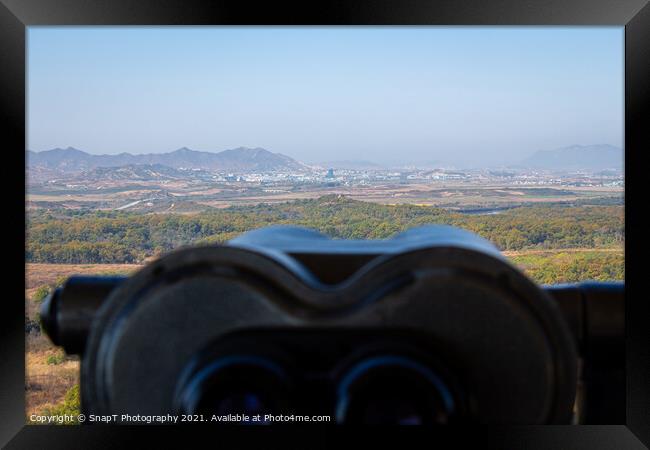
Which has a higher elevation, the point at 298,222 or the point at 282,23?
the point at 282,23

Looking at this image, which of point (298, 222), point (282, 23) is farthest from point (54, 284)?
point (298, 222)

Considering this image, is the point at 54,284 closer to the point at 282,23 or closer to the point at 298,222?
the point at 282,23

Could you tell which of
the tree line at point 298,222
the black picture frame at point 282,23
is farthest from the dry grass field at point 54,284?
the tree line at point 298,222

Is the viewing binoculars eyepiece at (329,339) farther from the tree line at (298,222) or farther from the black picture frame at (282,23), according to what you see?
the tree line at (298,222)

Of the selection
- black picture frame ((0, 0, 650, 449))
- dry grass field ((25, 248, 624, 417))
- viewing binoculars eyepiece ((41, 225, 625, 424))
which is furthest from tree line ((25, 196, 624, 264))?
viewing binoculars eyepiece ((41, 225, 625, 424))

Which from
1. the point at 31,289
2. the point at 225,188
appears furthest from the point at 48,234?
the point at 31,289

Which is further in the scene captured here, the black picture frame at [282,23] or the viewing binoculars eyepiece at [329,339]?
the black picture frame at [282,23]
